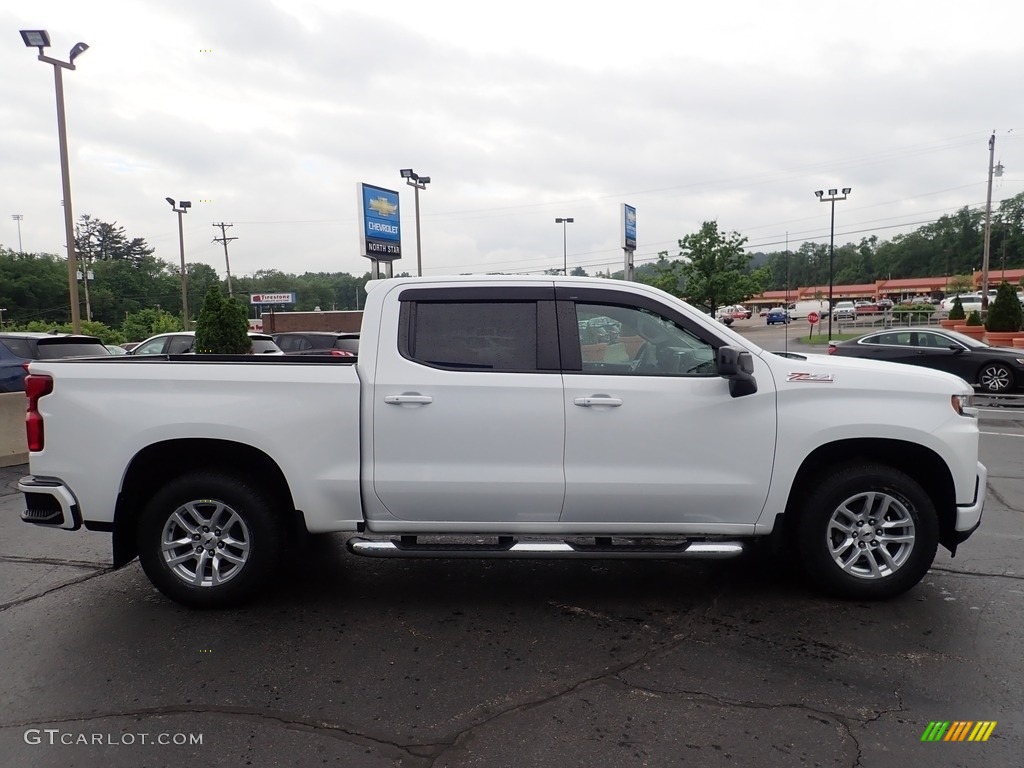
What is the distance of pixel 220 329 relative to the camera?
17172 mm

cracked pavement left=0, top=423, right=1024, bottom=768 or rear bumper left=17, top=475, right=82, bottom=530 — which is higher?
rear bumper left=17, top=475, right=82, bottom=530

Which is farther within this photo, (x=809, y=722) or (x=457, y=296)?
(x=457, y=296)

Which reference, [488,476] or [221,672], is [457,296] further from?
[221,672]

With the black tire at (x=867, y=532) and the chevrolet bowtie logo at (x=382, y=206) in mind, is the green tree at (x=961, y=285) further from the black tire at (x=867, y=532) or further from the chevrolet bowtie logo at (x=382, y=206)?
the black tire at (x=867, y=532)

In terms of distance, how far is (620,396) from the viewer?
4.23 metres

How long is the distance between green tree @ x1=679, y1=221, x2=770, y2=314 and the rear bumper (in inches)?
1363

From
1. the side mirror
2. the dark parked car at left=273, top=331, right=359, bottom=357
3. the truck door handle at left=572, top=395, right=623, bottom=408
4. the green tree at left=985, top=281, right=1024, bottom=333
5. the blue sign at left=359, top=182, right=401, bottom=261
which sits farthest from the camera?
the blue sign at left=359, top=182, right=401, bottom=261

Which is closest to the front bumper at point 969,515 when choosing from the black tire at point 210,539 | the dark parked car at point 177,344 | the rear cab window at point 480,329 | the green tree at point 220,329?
the rear cab window at point 480,329

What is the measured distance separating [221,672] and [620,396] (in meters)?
2.53

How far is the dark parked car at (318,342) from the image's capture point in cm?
1755

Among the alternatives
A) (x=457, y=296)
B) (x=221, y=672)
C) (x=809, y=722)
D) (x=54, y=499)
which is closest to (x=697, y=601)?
(x=809, y=722)

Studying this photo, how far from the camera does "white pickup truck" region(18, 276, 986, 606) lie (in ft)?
13.9

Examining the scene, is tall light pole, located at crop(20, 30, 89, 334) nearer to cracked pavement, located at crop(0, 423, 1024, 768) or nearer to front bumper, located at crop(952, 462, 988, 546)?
cracked pavement, located at crop(0, 423, 1024, 768)

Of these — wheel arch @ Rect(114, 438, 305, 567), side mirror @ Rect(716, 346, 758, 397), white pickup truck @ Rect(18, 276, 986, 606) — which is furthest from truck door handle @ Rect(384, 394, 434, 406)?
side mirror @ Rect(716, 346, 758, 397)
